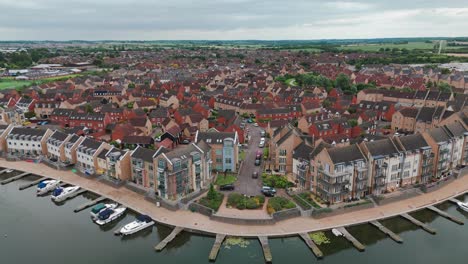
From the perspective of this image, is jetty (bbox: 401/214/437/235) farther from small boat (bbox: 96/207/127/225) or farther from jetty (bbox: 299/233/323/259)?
small boat (bbox: 96/207/127/225)

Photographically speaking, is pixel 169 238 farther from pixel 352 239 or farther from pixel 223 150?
pixel 352 239

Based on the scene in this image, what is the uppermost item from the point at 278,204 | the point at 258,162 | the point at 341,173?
the point at 341,173

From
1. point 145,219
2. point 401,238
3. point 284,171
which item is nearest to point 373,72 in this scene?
point 284,171

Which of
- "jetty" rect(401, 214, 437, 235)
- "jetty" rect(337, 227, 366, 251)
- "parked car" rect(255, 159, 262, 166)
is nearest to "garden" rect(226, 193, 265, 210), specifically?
"jetty" rect(337, 227, 366, 251)

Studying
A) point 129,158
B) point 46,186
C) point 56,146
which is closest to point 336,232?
point 129,158

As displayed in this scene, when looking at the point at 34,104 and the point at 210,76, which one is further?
the point at 210,76

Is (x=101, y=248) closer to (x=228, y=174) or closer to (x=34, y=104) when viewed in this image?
(x=228, y=174)
